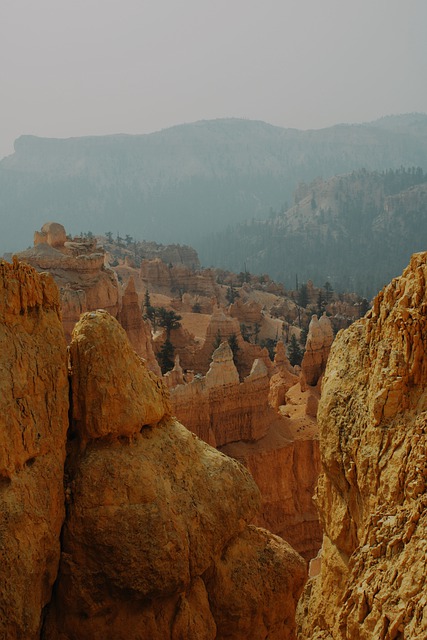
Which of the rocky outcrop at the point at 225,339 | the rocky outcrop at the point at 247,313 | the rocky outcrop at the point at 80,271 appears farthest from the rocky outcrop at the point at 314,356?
the rocky outcrop at the point at 247,313

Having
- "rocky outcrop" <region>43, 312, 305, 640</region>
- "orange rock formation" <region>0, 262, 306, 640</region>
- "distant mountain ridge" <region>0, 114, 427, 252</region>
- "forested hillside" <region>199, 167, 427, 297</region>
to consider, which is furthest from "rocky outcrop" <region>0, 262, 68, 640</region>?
"distant mountain ridge" <region>0, 114, 427, 252</region>

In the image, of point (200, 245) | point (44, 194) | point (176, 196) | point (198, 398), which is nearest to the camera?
point (198, 398)

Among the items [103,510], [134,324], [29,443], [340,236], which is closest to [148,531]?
[103,510]

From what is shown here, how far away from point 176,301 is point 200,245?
306ft

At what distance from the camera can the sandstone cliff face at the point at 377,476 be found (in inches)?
196

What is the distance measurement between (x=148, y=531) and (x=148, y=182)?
581ft

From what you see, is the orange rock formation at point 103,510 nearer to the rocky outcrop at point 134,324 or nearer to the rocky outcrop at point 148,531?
the rocky outcrop at point 148,531

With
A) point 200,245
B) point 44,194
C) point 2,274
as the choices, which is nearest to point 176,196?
point 44,194

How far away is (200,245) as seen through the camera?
133 metres

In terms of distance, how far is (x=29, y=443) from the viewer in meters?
5.29

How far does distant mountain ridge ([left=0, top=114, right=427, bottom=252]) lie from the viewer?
15962cm

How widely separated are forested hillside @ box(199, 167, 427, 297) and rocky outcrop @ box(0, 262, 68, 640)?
8869 centimetres

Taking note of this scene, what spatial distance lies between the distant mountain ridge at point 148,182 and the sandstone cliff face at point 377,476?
136834 millimetres

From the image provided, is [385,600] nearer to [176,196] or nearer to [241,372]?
[241,372]
